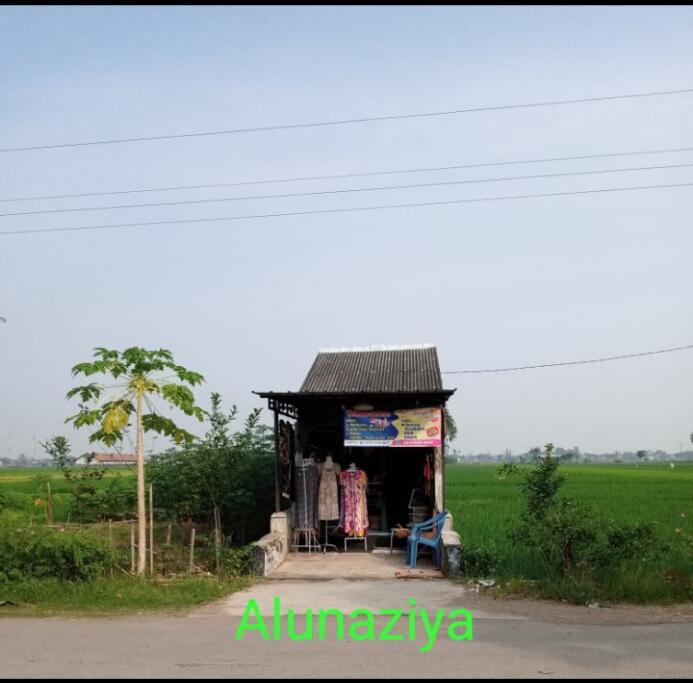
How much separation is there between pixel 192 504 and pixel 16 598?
6204 millimetres

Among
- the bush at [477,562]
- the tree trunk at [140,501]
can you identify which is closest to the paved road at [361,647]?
the bush at [477,562]

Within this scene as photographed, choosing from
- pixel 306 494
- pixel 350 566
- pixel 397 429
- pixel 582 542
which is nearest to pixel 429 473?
pixel 397 429

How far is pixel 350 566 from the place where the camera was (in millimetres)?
11727

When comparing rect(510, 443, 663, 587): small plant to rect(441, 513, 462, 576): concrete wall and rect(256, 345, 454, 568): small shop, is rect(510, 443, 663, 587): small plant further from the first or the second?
rect(256, 345, 454, 568): small shop

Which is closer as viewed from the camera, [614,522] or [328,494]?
[614,522]

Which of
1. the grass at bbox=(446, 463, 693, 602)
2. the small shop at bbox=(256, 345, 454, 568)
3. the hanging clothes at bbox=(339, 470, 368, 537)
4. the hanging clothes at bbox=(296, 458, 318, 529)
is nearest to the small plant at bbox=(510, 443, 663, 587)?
the grass at bbox=(446, 463, 693, 602)

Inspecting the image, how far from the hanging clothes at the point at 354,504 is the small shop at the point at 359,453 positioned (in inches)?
0.7

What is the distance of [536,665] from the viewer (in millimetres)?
6027

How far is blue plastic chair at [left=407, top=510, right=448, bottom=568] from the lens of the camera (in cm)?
1163

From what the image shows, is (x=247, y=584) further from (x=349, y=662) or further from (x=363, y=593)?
(x=349, y=662)

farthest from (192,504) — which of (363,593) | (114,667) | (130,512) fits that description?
(114,667)

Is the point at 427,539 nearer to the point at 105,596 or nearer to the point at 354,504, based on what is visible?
the point at 354,504

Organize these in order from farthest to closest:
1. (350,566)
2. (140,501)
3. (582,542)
A: (350,566) < (140,501) < (582,542)

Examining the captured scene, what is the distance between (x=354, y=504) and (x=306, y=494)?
0.89m
